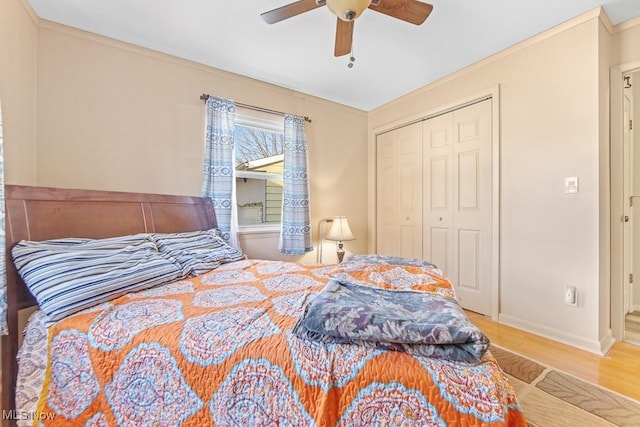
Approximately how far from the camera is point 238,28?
2.15 meters

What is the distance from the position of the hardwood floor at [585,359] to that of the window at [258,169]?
2504mm

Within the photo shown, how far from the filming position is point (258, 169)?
3.14 m

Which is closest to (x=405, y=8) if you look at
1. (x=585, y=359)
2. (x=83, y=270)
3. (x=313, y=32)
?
(x=313, y=32)

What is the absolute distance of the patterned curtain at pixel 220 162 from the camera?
260 centimetres

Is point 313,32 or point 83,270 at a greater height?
point 313,32

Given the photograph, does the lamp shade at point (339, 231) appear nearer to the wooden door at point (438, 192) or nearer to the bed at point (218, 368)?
the wooden door at point (438, 192)

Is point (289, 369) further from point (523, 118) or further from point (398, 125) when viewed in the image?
point (398, 125)

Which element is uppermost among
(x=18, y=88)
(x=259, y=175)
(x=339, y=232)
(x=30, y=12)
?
(x=30, y=12)

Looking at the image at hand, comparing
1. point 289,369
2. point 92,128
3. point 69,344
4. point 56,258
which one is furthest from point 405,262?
point 92,128

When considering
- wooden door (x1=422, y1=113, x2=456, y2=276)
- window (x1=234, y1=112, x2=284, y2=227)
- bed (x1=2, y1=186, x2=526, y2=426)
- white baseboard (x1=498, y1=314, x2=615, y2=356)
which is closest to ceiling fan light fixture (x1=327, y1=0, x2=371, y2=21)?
bed (x1=2, y1=186, x2=526, y2=426)

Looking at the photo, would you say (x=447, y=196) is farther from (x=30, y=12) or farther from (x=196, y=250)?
(x=30, y=12)

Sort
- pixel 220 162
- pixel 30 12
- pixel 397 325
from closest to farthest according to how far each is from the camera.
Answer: pixel 397 325
pixel 30 12
pixel 220 162

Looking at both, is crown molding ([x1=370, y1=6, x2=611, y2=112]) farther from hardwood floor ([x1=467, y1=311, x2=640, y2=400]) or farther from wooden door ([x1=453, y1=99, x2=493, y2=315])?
hardwood floor ([x1=467, y1=311, x2=640, y2=400])

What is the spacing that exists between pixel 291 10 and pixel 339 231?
2.26 m
